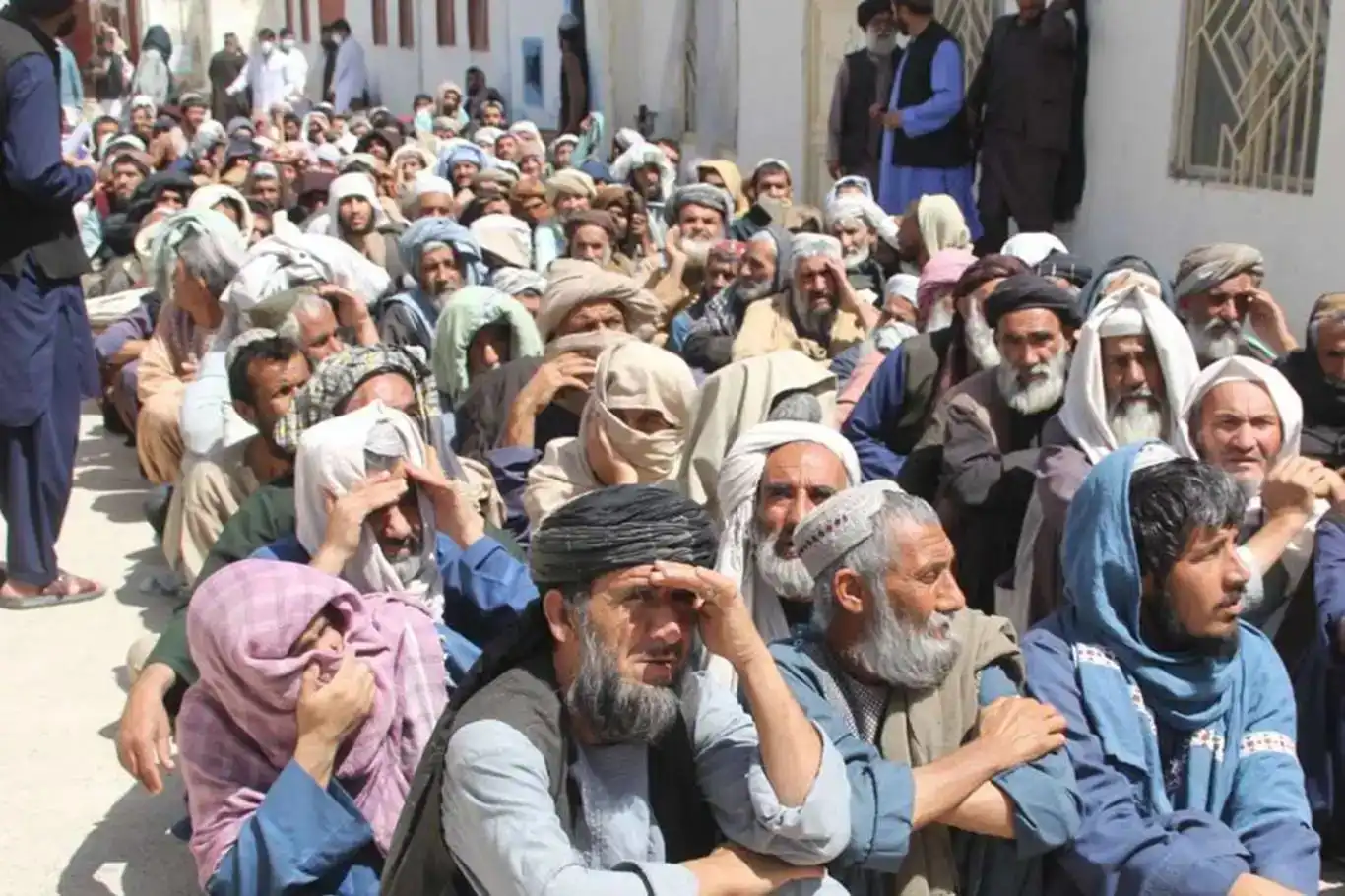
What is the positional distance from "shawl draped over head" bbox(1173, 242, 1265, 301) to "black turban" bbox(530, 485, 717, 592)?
326 centimetres

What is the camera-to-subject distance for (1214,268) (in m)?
4.95

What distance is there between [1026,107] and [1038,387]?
403 centimetres

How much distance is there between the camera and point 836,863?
7.72 ft

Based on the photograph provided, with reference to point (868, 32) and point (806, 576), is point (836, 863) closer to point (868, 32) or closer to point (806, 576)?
point (806, 576)

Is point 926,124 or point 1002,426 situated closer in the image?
point 1002,426

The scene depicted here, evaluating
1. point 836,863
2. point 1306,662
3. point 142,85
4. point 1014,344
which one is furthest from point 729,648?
point 142,85

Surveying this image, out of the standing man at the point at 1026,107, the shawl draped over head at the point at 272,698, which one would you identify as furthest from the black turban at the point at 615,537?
the standing man at the point at 1026,107

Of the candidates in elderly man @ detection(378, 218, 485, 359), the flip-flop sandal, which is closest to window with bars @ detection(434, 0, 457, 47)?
elderly man @ detection(378, 218, 485, 359)

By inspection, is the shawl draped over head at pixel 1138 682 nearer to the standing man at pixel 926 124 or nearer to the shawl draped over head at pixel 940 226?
the shawl draped over head at pixel 940 226

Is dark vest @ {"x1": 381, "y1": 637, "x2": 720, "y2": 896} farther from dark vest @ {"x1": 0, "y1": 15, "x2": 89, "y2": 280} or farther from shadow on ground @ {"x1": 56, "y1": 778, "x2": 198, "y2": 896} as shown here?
dark vest @ {"x1": 0, "y1": 15, "x2": 89, "y2": 280}

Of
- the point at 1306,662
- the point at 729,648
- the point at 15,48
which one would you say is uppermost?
the point at 15,48

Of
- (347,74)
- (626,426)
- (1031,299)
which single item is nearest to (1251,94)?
(1031,299)

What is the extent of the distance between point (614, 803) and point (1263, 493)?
6.41ft

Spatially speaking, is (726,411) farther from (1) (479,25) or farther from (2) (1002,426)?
(1) (479,25)
